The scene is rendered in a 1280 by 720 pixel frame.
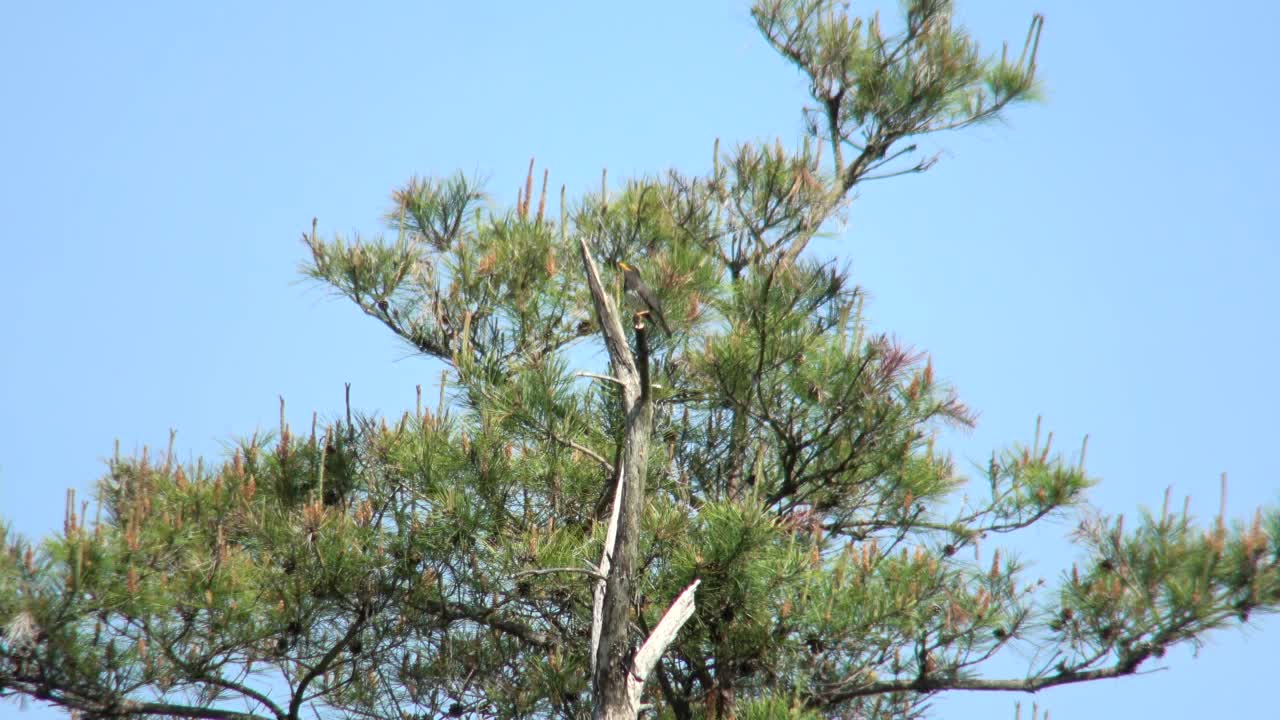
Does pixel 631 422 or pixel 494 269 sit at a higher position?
pixel 494 269

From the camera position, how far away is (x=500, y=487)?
13.1 feet

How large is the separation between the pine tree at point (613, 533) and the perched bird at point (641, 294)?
2 centimetres

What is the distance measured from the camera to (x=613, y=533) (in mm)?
3578

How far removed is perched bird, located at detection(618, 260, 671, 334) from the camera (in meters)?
4.05

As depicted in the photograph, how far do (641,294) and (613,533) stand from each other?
0.78 meters

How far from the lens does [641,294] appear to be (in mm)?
4062

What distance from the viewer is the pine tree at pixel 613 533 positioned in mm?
3545

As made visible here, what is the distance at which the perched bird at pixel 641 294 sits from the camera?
405 cm

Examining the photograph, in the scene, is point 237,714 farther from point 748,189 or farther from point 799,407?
point 748,189

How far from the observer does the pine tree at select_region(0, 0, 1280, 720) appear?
3545 mm

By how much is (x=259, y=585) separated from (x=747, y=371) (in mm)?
1489

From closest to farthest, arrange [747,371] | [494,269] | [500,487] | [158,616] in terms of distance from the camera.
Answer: [158,616] < [500,487] < [747,371] < [494,269]

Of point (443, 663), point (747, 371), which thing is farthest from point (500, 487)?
point (747, 371)

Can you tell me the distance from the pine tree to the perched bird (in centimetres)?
2
